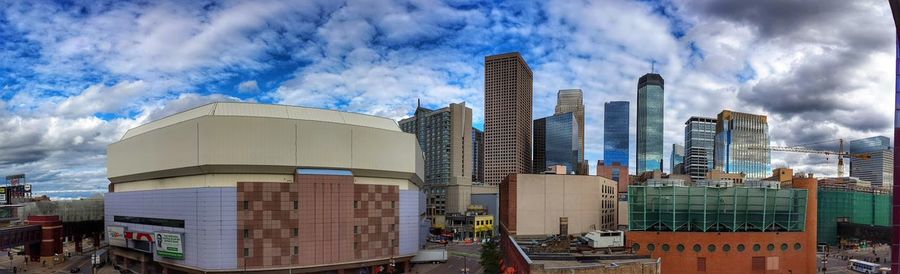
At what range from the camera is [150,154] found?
91875 mm

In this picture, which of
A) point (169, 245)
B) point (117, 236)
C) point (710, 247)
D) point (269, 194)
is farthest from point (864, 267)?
point (117, 236)

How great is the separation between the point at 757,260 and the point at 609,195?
51.9 meters

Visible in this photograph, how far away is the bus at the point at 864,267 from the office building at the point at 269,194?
8760 cm

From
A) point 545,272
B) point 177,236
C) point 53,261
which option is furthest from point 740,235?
point 53,261

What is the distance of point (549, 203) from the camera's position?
328 feet

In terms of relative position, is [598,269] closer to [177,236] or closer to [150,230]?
[177,236]

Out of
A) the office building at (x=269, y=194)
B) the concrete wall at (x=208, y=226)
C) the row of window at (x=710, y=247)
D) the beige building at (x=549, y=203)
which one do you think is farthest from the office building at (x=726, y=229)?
the concrete wall at (x=208, y=226)

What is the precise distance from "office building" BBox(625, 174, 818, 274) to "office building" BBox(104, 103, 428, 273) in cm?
4103

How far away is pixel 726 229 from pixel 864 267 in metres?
58.8

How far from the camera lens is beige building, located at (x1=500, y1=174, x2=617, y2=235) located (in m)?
97.8

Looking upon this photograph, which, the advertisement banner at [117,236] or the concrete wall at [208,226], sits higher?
the concrete wall at [208,226]

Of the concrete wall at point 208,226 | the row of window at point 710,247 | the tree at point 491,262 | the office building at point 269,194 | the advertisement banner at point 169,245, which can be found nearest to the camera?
the row of window at point 710,247

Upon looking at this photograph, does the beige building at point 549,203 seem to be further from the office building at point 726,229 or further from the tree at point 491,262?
the office building at point 726,229

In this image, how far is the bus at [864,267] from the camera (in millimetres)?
104950
